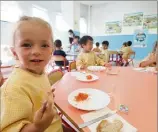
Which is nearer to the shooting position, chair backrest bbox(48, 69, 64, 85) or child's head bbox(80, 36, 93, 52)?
chair backrest bbox(48, 69, 64, 85)

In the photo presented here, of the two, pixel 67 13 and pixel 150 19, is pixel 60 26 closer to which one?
pixel 67 13

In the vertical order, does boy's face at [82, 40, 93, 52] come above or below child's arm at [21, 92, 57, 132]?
above

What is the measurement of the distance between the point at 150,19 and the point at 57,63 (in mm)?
4435

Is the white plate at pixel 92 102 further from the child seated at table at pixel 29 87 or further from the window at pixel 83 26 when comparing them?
the window at pixel 83 26

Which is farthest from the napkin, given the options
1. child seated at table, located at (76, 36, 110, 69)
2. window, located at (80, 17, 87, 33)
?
window, located at (80, 17, 87, 33)

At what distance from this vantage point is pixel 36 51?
2.11 ft

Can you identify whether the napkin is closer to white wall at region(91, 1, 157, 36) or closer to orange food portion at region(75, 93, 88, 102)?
orange food portion at region(75, 93, 88, 102)

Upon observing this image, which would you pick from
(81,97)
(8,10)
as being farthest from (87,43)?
(8,10)

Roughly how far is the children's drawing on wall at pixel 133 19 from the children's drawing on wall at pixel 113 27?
265 millimetres

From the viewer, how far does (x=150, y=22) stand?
5.64 meters

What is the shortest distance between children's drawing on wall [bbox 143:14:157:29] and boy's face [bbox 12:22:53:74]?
5.97 metres

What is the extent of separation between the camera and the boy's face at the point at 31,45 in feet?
2.11

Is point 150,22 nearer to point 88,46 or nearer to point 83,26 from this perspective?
point 83,26

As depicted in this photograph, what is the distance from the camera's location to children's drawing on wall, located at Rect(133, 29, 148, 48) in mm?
5781
